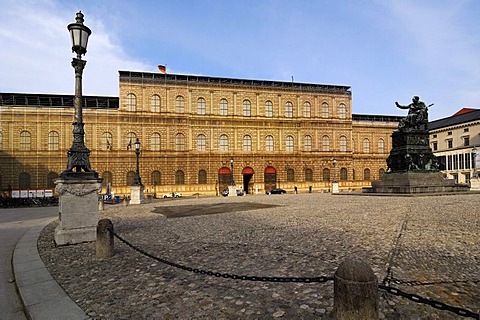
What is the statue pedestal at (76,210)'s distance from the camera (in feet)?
25.5

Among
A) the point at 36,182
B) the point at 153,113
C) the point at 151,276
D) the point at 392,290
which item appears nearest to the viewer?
the point at 392,290

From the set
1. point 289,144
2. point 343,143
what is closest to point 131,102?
point 289,144

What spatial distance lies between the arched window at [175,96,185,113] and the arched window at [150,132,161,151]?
434 cm

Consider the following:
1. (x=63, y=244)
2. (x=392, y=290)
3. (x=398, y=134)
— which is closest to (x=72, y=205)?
(x=63, y=244)

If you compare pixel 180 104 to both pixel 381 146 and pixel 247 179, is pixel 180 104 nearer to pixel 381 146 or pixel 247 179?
pixel 247 179

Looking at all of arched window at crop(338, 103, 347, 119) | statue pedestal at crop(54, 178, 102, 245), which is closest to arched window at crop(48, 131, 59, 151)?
statue pedestal at crop(54, 178, 102, 245)

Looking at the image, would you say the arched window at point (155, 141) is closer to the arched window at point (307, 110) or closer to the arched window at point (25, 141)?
the arched window at point (25, 141)

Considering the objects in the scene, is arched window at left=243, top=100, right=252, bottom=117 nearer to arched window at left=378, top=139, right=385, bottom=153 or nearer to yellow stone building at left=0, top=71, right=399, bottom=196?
yellow stone building at left=0, top=71, right=399, bottom=196

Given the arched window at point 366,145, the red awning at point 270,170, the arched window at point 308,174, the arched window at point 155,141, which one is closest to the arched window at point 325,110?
the arched window at point 366,145

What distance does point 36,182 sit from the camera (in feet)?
128

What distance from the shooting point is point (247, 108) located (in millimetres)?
46562

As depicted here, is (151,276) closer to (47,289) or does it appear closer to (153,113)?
(47,289)

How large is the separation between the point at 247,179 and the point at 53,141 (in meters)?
25.2

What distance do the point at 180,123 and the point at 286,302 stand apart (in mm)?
40978
